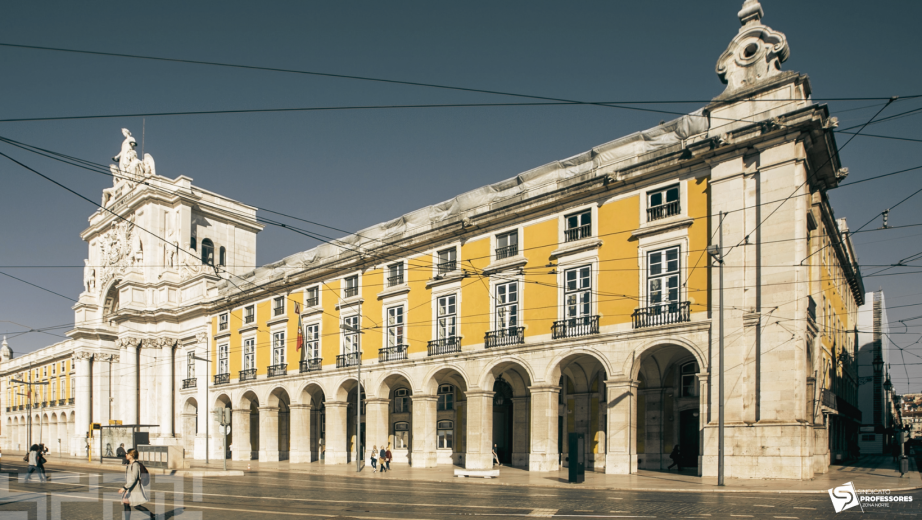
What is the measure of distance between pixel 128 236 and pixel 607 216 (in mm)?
51088

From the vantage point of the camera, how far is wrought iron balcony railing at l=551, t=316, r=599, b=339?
30.3 metres

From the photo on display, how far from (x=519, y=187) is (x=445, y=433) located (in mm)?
15263

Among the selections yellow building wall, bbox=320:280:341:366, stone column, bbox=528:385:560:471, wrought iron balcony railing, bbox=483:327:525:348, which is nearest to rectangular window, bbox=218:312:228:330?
yellow building wall, bbox=320:280:341:366

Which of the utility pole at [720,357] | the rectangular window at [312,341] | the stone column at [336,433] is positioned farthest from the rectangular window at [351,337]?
the utility pole at [720,357]

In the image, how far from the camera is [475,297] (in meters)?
35.4

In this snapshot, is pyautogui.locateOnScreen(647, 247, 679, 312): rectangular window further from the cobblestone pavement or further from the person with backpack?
the person with backpack

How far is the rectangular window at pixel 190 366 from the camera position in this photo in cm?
5847

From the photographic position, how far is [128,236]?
66.4 meters

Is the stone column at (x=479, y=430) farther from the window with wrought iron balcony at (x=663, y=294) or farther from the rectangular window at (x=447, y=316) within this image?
Result: the window with wrought iron balcony at (x=663, y=294)

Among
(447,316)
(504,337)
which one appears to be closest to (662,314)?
(504,337)

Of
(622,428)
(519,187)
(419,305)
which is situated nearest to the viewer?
(622,428)

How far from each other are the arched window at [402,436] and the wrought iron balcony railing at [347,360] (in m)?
5.29

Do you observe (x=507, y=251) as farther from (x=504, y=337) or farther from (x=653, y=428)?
(x=653, y=428)

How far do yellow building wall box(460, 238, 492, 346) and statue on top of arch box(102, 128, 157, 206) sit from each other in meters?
41.2
